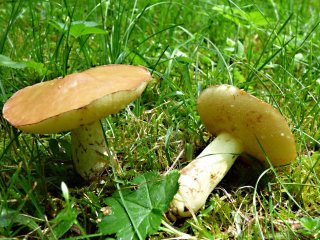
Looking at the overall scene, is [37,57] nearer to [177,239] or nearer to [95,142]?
[95,142]

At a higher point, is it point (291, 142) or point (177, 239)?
point (291, 142)

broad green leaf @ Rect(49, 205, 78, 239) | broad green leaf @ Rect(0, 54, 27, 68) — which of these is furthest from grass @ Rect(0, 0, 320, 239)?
broad green leaf @ Rect(0, 54, 27, 68)

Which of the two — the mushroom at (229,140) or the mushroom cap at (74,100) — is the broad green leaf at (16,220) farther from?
the mushroom at (229,140)

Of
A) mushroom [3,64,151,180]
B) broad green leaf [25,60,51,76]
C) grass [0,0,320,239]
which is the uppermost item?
mushroom [3,64,151,180]

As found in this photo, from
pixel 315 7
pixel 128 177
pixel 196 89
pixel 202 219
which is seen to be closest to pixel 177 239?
pixel 202 219

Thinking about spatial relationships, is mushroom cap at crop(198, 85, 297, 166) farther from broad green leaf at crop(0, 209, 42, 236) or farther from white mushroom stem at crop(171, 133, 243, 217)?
broad green leaf at crop(0, 209, 42, 236)

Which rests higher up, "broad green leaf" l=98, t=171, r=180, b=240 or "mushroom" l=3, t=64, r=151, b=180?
"mushroom" l=3, t=64, r=151, b=180
